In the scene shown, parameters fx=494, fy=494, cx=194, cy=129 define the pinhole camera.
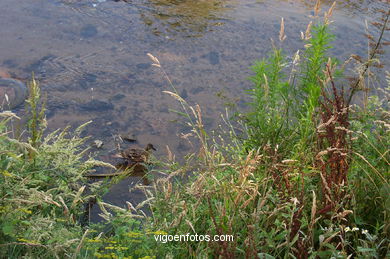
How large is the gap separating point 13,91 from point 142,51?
1.36 meters

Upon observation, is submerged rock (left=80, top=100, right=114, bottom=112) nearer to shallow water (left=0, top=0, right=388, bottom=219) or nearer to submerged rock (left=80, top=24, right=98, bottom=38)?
shallow water (left=0, top=0, right=388, bottom=219)

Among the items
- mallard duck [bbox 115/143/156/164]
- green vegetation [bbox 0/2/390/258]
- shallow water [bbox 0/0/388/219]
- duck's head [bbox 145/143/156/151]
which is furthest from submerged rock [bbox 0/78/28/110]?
green vegetation [bbox 0/2/390/258]

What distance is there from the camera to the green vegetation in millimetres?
2273

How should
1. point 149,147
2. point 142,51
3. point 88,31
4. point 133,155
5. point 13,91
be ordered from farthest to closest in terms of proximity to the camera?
point 88,31 → point 142,51 → point 13,91 → point 149,147 → point 133,155

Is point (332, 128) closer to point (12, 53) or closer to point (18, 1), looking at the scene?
point (12, 53)

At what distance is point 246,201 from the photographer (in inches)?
91.4

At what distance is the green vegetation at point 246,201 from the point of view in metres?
2.27

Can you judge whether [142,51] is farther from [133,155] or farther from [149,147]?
[133,155]

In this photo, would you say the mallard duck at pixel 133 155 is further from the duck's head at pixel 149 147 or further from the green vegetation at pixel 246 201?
the green vegetation at pixel 246 201

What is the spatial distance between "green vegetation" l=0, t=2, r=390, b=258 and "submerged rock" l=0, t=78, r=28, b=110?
51.9 inches

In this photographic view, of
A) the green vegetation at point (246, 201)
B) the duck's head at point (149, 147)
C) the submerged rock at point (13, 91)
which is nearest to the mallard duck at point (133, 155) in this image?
the duck's head at point (149, 147)

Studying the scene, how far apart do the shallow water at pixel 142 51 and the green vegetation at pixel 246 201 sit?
2.36 feet

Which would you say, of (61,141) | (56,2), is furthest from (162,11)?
(61,141)

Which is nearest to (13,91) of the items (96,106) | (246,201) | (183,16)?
(96,106)
